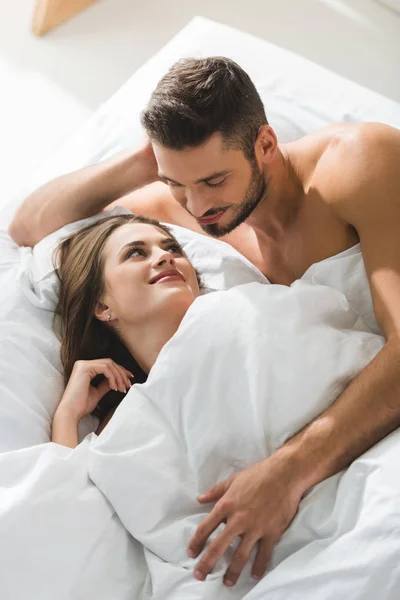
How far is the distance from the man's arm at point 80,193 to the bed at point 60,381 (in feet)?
0.20

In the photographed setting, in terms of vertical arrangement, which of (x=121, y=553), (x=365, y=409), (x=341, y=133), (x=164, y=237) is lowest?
(x=121, y=553)

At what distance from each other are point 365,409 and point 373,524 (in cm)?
22

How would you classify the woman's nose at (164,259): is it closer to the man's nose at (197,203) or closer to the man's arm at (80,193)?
the man's nose at (197,203)

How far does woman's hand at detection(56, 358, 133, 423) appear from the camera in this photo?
1.60 meters

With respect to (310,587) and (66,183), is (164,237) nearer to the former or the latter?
(66,183)

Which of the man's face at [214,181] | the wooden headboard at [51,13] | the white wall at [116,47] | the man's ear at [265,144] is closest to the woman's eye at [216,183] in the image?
the man's face at [214,181]

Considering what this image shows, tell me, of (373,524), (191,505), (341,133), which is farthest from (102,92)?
(373,524)

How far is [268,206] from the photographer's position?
175 centimetres

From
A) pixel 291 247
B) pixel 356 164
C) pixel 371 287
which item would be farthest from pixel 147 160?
pixel 371 287

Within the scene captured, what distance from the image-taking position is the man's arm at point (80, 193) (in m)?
1.86

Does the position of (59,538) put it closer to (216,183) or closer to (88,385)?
(88,385)

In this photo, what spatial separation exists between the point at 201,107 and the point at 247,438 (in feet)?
2.06

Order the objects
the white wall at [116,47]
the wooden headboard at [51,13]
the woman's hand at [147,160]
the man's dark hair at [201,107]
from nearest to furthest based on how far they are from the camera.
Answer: the man's dark hair at [201,107], the woman's hand at [147,160], the white wall at [116,47], the wooden headboard at [51,13]

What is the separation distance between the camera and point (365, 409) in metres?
1.38
